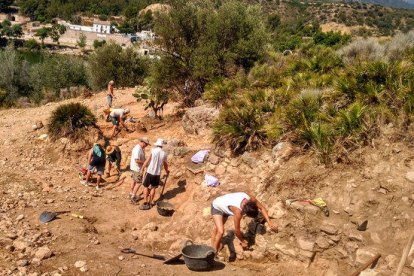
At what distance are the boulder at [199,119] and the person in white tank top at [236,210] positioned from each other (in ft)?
17.9

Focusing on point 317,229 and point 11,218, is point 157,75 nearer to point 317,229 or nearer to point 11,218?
point 11,218

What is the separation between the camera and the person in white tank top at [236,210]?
23.1 ft

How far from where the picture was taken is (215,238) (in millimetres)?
7629

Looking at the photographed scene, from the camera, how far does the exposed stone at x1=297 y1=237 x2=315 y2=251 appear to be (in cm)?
714

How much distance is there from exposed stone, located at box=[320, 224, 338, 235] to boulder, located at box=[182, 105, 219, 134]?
602 cm

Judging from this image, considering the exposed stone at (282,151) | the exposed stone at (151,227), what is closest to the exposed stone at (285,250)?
the exposed stone at (282,151)

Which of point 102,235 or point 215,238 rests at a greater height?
point 215,238

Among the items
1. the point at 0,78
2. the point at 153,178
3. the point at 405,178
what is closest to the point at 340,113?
the point at 405,178

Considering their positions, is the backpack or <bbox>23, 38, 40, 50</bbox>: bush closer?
the backpack

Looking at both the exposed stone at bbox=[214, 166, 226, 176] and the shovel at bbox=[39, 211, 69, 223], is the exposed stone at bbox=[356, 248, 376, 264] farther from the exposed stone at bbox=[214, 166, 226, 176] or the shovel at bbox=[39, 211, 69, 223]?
the shovel at bbox=[39, 211, 69, 223]

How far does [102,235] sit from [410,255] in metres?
5.63

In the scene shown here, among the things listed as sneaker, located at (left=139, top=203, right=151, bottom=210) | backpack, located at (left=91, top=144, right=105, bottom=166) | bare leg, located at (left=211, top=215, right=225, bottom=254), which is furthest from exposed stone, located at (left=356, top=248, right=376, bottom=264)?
backpack, located at (left=91, top=144, right=105, bottom=166)

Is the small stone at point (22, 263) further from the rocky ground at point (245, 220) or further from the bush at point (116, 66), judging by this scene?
the bush at point (116, 66)

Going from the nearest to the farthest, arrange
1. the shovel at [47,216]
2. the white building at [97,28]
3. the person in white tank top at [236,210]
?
the person in white tank top at [236,210], the shovel at [47,216], the white building at [97,28]
